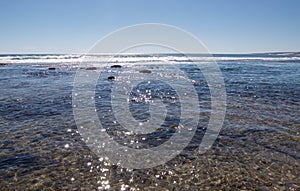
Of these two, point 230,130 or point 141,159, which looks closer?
point 141,159

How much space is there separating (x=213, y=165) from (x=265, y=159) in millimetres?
1664

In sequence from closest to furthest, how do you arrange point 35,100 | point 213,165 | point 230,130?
1. point 213,165
2. point 230,130
3. point 35,100

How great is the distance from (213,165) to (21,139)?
258 inches

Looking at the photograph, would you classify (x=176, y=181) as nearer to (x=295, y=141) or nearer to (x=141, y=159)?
(x=141, y=159)

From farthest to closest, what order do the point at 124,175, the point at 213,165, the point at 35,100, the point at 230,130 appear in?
the point at 35,100 → the point at 230,130 → the point at 213,165 → the point at 124,175

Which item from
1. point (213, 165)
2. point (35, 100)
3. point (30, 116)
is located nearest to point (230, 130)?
point (213, 165)

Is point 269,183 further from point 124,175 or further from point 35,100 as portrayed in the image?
point 35,100

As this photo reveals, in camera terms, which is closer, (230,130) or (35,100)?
(230,130)

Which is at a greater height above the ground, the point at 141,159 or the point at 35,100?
the point at 35,100

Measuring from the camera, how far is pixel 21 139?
335 inches

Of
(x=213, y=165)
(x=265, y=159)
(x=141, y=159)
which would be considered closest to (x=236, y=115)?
(x=265, y=159)

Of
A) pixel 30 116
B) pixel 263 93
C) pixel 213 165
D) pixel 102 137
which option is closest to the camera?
pixel 213 165

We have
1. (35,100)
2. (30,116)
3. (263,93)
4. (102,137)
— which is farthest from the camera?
(263,93)

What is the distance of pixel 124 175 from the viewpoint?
21.3 ft
